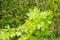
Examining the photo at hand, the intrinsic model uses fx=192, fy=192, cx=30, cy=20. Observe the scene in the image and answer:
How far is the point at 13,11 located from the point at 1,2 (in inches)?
13.1

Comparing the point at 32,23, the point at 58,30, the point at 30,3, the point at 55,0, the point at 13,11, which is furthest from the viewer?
the point at 58,30

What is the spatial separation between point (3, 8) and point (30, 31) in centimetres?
254

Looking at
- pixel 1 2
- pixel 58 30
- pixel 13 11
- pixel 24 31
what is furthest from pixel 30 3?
pixel 24 31

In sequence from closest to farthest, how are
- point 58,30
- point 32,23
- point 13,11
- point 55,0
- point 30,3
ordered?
point 32,23 < point 55,0 < point 13,11 < point 30,3 < point 58,30

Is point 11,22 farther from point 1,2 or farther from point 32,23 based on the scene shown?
point 32,23

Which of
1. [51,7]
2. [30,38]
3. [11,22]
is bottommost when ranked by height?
[11,22]

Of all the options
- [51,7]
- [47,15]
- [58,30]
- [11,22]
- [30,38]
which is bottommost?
[58,30]

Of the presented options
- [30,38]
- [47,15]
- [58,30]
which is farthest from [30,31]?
[58,30]

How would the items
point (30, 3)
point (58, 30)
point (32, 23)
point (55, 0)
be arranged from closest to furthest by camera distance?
point (32, 23), point (55, 0), point (30, 3), point (58, 30)

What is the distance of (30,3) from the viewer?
13.6 ft

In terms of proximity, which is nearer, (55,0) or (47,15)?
(47,15)

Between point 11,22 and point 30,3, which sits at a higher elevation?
point 30,3

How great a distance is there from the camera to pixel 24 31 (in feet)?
4.36

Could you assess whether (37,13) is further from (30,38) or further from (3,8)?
(3,8)
